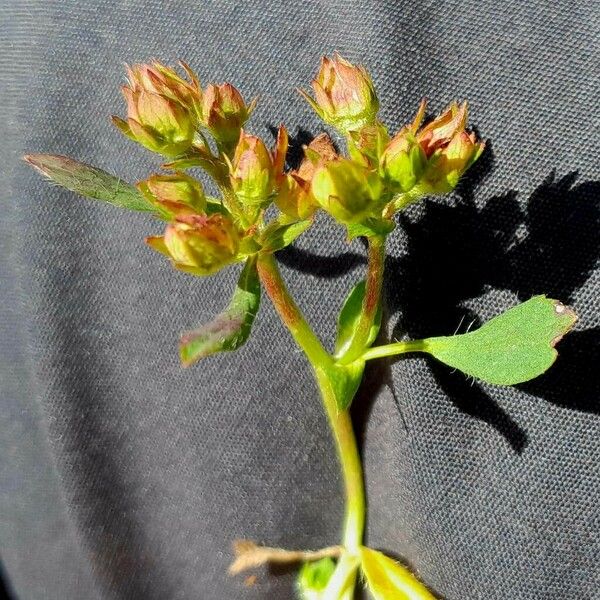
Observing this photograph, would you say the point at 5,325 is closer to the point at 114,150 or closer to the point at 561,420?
the point at 114,150

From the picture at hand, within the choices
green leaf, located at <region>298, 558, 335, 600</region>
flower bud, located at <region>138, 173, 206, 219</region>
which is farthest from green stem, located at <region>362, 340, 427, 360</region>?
green leaf, located at <region>298, 558, 335, 600</region>

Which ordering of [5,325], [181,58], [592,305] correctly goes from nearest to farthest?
[592,305]
[181,58]
[5,325]

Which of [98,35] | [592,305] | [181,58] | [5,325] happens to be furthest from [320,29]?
[5,325]

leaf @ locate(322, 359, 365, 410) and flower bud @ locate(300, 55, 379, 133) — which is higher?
flower bud @ locate(300, 55, 379, 133)

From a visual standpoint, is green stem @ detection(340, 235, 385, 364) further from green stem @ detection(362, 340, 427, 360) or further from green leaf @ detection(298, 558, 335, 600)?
green leaf @ detection(298, 558, 335, 600)

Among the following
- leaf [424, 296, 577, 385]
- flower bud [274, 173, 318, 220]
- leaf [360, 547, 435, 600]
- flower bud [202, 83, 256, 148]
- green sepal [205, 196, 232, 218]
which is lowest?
leaf [360, 547, 435, 600]

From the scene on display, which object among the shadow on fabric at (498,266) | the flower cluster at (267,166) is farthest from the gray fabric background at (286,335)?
the flower cluster at (267,166)
